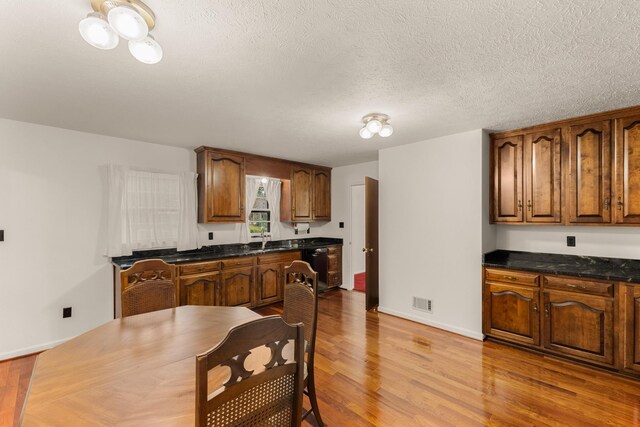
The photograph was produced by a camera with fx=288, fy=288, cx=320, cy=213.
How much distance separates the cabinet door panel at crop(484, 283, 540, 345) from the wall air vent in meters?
0.62

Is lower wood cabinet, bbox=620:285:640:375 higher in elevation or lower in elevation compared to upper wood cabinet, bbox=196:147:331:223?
lower

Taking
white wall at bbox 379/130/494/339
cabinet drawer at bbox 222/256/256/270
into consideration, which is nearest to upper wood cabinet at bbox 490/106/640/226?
white wall at bbox 379/130/494/339

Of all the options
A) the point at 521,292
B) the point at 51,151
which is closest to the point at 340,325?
the point at 521,292

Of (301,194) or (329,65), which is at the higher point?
(329,65)

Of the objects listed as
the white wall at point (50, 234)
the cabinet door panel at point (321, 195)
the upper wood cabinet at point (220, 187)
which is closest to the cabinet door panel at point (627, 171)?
the cabinet door panel at point (321, 195)

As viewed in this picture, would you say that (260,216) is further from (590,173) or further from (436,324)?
(590,173)

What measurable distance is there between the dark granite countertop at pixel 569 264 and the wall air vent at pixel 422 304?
0.86m

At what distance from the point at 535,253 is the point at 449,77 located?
8.22 ft

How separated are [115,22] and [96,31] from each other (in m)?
0.15

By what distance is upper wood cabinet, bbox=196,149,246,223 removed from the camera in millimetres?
3873

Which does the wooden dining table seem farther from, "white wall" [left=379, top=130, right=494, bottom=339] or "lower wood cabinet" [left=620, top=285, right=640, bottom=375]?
"lower wood cabinet" [left=620, top=285, right=640, bottom=375]

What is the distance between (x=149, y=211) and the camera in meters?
3.61

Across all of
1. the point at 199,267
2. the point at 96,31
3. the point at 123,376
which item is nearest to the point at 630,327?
the point at 123,376

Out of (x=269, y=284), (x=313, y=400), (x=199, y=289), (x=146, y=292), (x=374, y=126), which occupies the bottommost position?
(x=313, y=400)
